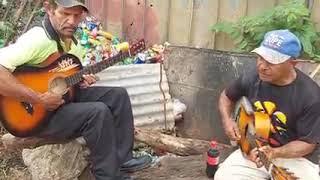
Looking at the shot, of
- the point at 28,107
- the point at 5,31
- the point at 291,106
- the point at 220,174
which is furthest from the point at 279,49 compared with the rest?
the point at 5,31

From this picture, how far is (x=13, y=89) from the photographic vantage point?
162 inches

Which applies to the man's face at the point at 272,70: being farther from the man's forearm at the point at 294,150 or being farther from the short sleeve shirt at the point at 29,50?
the short sleeve shirt at the point at 29,50

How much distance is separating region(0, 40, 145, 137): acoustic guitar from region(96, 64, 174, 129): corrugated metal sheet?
4.46 feet

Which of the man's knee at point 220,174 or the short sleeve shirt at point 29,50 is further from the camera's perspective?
the man's knee at point 220,174

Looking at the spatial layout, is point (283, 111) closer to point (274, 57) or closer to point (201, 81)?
point (274, 57)

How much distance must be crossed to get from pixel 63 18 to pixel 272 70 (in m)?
1.60

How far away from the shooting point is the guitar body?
4242 mm

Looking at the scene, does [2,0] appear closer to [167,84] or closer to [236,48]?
[167,84]

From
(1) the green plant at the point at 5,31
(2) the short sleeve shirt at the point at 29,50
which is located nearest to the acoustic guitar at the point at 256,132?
(2) the short sleeve shirt at the point at 29,50

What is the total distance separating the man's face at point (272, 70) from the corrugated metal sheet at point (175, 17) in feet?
6.34

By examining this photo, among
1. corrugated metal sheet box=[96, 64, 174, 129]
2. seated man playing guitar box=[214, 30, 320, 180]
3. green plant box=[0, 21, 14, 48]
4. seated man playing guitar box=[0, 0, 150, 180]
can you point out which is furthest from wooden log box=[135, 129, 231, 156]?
green plant box=[0, 21, 14, 48]

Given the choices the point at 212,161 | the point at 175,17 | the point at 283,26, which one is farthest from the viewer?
the point at 175,17

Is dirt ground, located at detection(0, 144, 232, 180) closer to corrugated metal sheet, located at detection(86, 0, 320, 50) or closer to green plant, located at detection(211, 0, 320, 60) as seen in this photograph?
green plant, located at detection(211, 0, 320, 60)

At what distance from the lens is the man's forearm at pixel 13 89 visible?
4.08m
